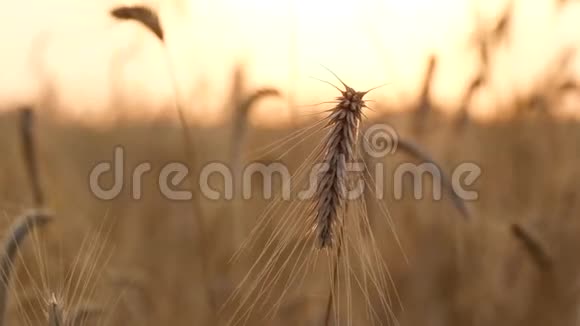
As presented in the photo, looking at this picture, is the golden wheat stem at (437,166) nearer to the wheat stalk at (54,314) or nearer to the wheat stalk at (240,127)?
the wheat stalk at (240,127)

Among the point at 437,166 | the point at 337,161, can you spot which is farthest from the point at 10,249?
the point at 437,166

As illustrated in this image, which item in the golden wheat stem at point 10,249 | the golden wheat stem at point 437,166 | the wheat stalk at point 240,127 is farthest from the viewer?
the wheat stalk at point 240,127

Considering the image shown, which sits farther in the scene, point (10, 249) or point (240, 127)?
point (240, 127)

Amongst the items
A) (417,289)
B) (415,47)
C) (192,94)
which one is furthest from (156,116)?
(417,289)

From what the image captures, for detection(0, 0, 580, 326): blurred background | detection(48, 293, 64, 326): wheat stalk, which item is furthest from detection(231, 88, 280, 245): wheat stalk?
detection(48, 293, 64, 326): wheat stalk

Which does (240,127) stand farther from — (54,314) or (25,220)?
(54,314)

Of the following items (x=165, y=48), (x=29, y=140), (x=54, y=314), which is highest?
(x=165, y=48)

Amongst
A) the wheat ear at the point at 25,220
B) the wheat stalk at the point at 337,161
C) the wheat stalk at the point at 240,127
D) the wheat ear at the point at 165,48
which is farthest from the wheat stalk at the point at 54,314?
the wheat stalk at the point at 240,127

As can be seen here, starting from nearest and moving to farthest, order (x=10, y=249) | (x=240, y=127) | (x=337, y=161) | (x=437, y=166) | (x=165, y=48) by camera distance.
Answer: (x=337, y=161) → (x=10, y=249) → (x=437, y=166) → (x=165, y=48) → (x=240, y=127)

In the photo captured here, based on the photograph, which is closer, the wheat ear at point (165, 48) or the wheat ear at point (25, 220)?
the wheat ear at point (25, 220)

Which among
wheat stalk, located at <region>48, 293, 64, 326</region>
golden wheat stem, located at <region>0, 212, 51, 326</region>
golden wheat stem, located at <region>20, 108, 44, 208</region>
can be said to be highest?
golden wheat stem, located at <region>20, 108, 44, 208</region>

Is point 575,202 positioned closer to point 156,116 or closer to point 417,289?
point 417,289

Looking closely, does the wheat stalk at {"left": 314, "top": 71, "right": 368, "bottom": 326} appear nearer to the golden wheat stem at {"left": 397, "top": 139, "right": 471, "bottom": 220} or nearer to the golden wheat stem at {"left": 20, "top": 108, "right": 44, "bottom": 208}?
the golden wheat stem at {"left": 397, "top": 139, "right": 471, "bottom": 220}

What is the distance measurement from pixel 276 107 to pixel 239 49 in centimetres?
22
